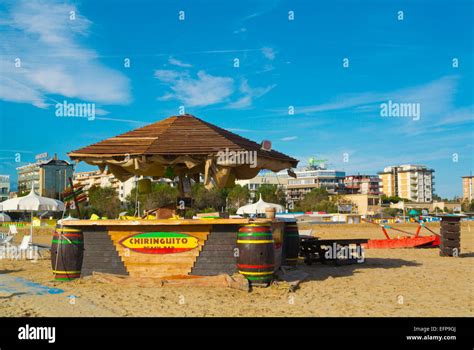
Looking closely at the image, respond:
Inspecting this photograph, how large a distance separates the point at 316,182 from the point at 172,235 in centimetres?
14448

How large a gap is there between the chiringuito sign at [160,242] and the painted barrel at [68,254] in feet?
3.41

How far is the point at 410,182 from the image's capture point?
173000 millimetres

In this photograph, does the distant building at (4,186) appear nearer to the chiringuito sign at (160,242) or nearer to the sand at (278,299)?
the sand at (278,299)

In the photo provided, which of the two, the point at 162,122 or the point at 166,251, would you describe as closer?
the point at 166,251

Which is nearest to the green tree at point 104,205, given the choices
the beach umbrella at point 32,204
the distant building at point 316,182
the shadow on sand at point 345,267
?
the beach umbrella at point 32,204

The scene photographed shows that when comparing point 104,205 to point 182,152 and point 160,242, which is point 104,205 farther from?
point 182,152

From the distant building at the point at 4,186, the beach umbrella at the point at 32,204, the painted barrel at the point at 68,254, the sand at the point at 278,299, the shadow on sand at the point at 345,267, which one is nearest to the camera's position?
the sand at the point at 278,299

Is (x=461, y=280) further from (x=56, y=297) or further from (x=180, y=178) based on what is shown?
(x=56, y=297)

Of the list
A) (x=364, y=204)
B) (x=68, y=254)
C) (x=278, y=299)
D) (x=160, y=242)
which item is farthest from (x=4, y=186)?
(x=278, y=299)

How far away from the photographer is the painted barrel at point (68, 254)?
32.3 ft

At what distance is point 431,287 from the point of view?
9523 mm

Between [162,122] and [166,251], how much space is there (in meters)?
3.25

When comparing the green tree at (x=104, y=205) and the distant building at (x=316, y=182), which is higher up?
the distant building at (x=316, y=182)
